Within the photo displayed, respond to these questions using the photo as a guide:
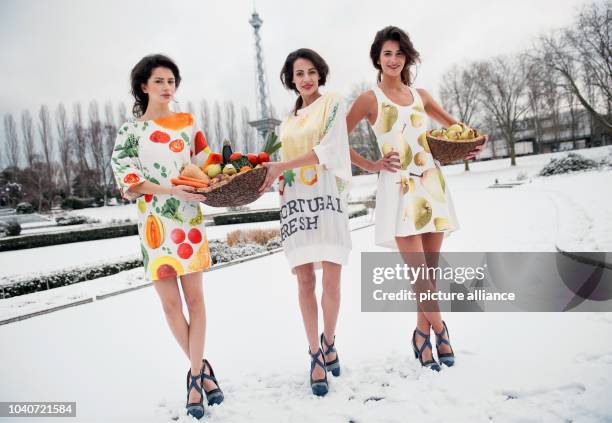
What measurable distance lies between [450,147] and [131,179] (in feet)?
6.30

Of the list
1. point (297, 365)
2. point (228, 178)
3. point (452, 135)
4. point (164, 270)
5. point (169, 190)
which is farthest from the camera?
point (297, 365)

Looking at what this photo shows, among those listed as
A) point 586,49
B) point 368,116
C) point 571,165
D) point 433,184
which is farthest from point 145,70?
point 571,165

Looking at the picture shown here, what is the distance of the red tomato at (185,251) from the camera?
2225 millimetres

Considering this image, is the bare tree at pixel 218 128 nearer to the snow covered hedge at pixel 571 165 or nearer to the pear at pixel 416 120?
the snow covered hedge at pixel 571 165

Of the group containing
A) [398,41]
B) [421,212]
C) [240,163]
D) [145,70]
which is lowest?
[421,212]

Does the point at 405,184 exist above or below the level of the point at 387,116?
below

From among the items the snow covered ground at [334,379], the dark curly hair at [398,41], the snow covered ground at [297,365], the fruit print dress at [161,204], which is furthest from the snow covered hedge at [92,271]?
the dark curly hair at [398,41]

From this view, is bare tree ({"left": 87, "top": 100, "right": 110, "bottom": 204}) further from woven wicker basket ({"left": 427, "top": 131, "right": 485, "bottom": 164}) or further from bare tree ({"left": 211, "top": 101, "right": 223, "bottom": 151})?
woven wicker basket ({"left": 427, "top": 131, "right": 485, "bottom": 164})

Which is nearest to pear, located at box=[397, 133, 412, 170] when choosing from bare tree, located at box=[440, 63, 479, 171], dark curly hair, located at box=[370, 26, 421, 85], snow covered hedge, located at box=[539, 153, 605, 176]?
dark curly hair, located at box=[370, 26, 421, 85]

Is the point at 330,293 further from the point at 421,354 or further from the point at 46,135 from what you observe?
the point at 46,135

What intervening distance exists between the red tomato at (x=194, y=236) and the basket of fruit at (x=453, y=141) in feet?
5.14

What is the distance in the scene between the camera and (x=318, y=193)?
7.84ft

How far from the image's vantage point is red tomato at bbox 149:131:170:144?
7.36 ft

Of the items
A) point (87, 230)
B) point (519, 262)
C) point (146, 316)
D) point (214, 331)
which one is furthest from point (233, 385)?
point (87, 230)
